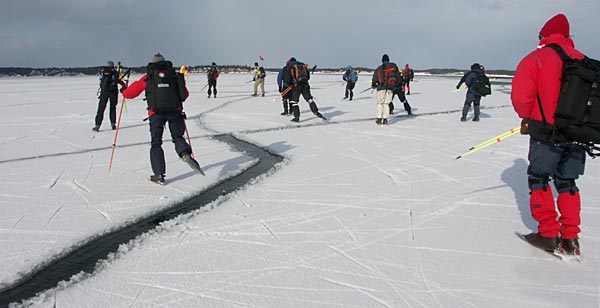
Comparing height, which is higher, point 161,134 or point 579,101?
point 579,101

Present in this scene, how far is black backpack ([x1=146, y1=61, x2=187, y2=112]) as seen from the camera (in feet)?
15.3

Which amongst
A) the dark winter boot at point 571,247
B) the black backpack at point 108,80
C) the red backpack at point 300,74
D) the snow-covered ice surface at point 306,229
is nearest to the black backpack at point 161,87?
the snow-covered ice surface at point 306,229

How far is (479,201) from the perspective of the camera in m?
4.40

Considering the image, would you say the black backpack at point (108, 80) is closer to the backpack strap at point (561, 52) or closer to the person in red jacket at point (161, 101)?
the person in red jacket at point (161, 101)

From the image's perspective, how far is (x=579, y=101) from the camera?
2.69 metres

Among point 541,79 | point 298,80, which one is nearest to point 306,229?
point 541,79

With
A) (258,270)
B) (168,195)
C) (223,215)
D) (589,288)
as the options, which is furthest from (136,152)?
(589,288)

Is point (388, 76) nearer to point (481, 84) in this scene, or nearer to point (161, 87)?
point (481, 84)

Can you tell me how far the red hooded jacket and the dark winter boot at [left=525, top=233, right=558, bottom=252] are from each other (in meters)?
0.93

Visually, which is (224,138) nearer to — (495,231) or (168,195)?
(168,195)

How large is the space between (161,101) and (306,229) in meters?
2.39

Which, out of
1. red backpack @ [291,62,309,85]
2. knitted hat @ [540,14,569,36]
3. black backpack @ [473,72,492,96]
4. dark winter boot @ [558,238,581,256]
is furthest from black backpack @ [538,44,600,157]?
black backpack @ [473,72,492,96]

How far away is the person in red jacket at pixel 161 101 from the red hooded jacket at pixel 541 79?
11.7ft

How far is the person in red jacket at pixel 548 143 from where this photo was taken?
282cm
